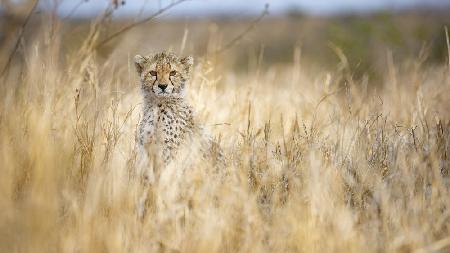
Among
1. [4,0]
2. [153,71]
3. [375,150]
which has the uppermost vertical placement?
[4,0]

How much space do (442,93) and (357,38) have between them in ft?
22.7

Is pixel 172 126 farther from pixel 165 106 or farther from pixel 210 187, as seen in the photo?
pixel 210 187

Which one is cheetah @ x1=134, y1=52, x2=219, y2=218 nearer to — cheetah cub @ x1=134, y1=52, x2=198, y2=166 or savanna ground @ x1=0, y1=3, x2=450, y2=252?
cheetah cub @ x1=134, y1=52, x2=198, y2=166

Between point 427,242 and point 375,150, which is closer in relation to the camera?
point 427,242

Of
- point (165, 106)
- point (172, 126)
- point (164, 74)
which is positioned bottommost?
point (172, 126)

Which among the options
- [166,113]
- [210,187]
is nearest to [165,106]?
[166,113]

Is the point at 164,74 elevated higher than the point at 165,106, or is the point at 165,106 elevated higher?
the point at 164,74

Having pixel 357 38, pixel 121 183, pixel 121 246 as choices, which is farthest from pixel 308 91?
pixel 357 38

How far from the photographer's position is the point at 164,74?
3912 millimetres

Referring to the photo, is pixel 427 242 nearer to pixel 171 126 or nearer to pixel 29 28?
pixel 171 126

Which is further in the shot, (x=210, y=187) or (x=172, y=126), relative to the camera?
(x=172, y=126)

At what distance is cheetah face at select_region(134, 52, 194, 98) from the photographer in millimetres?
3904

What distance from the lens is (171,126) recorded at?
3.87 metres

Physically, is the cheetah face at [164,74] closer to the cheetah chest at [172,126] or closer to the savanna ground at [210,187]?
the cheetah chest at [172,126]
